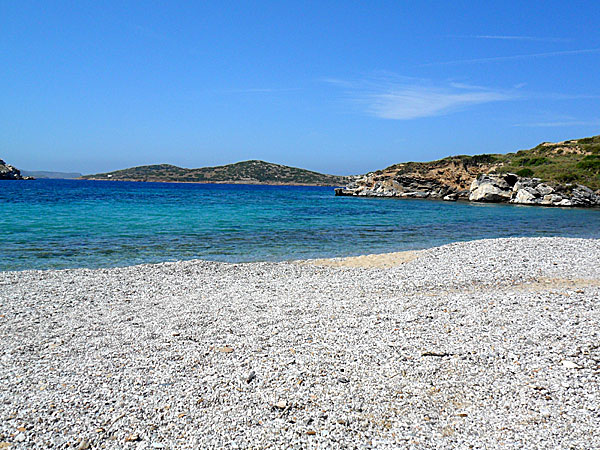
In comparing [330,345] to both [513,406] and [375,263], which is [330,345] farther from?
[375,263]

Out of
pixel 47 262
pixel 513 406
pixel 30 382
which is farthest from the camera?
pixel 47 262

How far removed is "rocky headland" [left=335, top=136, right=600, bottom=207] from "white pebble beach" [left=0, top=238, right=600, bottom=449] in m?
52.3

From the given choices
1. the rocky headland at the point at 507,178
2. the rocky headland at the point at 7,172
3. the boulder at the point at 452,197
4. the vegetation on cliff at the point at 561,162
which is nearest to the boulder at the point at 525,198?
the rocky headland at the point at 507,178

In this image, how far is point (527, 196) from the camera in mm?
58781

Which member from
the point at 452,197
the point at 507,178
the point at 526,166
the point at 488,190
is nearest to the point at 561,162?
the point at 526,166

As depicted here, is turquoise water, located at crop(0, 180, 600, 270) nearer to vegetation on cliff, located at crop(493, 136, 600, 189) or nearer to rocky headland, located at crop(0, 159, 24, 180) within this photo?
vegetation on cliff, located at crop(493, 136, 600, 189)

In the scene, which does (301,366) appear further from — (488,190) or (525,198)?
(488,190)

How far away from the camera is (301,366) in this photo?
6.14m

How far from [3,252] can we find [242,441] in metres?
16.4

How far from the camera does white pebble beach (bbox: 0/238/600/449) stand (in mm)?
4586

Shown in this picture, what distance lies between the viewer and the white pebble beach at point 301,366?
4.59 metres

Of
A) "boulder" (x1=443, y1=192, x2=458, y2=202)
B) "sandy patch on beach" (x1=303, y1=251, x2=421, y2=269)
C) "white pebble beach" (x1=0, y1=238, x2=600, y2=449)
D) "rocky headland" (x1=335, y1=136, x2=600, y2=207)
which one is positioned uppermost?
"rocky headland" (x1=335, y1=136, x2=600, y2=207)

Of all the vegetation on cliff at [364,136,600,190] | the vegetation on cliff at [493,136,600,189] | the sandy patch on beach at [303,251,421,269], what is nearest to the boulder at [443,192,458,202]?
the vegetation on cliff at [364,136,600,190]

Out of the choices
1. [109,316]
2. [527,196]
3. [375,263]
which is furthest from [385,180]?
[109,316]
